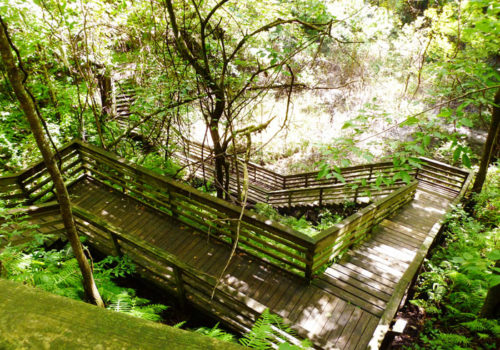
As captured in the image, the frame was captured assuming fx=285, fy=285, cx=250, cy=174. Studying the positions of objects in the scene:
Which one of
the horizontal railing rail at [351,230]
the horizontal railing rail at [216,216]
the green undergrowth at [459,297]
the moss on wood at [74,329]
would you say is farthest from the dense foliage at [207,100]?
the moss on wood at [74,329]

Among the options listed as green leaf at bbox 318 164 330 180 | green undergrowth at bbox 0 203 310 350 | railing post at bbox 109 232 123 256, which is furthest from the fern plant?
railing post at bbox 109 232 123 256

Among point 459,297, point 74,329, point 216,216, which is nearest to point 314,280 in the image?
point 216,216

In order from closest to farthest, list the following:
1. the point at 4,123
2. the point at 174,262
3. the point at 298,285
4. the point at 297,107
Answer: the point at 174,262
the point at 298,285
the point at 4,123
the point at 297,107

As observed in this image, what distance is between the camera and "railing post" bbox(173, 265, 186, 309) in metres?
4.80

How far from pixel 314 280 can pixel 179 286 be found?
2588 millimetres

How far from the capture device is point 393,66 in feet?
68.9

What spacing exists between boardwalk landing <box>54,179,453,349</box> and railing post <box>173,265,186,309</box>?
16 centimetres

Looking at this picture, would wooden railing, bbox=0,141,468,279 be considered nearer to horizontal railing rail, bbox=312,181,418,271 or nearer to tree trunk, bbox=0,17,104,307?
horizontal railing rail, bbox=312,181,418,271

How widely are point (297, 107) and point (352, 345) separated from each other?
17.6 m

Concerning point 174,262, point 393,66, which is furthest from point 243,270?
point 393,66

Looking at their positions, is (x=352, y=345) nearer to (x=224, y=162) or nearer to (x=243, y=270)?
(x=243, y=270)

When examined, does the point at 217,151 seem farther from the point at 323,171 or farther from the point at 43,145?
the point at 43,145

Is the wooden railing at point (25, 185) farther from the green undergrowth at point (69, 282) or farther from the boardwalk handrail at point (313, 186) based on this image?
the boardwalk handrail at point (313, 186)

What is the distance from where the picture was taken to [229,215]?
578 centimetres
